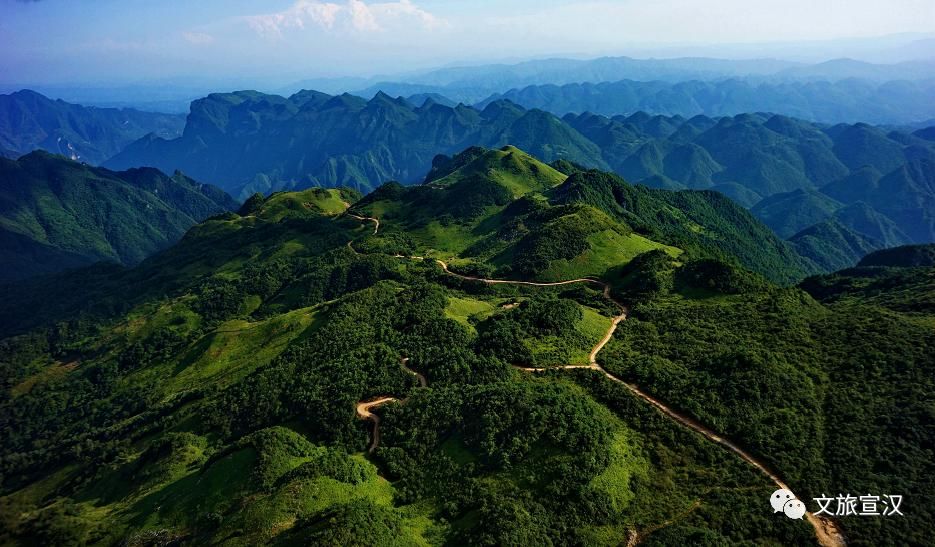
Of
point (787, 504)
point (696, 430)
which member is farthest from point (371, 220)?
point (787, 504)

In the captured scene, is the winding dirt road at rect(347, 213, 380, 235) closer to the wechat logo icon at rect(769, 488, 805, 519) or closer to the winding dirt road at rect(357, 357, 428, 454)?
the winding dirt road at rect(357, 357, 428, 454)

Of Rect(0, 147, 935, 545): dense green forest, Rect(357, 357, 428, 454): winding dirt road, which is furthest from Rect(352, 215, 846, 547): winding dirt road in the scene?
Rect(0, 147, 935, 545): dense green forest

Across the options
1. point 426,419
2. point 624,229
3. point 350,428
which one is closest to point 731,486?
point 426,419

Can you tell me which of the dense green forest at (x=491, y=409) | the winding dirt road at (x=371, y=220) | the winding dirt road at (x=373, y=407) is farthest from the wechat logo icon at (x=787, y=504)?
the winding dirt road at (x=371, y=220)

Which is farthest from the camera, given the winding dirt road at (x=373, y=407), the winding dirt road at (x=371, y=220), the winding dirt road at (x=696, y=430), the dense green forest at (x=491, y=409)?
the winding dirt road at (x=371, y=220)

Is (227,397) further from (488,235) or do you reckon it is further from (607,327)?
(488,235)

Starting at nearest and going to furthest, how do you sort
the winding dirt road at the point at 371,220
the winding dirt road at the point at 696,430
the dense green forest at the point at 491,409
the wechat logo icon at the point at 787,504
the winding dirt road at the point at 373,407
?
the winding dirt road at the point at 696,430
the wechat logo icon at the point at 787,504
the dense green forest at the point at 491,409
the winding dirt road at the point at 373,407
the winding dirt road at the point at 371,220

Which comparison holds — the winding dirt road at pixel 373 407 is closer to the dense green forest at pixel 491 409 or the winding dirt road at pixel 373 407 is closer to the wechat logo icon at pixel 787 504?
the dense green forest at pixel 491 409
